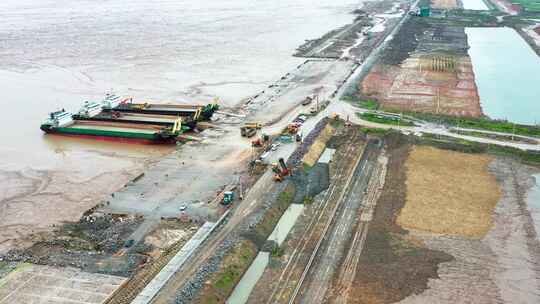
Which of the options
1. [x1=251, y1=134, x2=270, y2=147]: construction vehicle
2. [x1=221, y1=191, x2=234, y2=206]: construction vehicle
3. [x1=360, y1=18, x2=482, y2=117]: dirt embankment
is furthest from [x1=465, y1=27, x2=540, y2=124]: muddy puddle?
[x1=221, y1=191, x2=234, y2=206]: construction vehicle

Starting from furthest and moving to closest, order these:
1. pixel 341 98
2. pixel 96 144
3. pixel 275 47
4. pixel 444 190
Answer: pixel 275 47 < pixel 341 98 < pixel 96 144 < pixel 444 190

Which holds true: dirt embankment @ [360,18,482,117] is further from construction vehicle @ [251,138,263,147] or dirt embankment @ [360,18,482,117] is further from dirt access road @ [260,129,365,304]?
construction vehicle @ [251,138,263,147]

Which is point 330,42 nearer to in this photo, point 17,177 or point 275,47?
point 275,47

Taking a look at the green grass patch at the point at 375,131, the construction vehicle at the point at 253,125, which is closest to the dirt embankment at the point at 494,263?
the green grass patch at the point at 375,131

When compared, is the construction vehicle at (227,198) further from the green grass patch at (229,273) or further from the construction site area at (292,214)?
the green grass patch at (229,273)

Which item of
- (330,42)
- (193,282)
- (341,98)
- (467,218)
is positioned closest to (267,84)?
(341,98)
